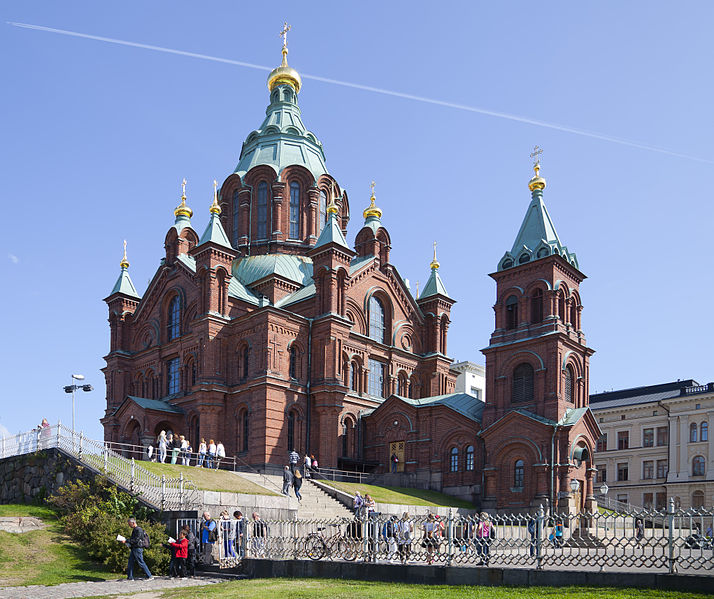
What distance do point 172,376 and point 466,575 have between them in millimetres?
32898

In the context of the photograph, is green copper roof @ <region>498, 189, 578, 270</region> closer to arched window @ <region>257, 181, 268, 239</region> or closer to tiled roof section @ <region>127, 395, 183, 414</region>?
arched window @ <region>257, 181, 268, 239</region>

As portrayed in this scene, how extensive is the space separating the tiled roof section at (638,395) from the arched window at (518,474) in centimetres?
2723

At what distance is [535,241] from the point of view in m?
42.3

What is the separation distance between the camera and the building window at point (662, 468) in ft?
199

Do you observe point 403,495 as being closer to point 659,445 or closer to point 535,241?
point 535,241

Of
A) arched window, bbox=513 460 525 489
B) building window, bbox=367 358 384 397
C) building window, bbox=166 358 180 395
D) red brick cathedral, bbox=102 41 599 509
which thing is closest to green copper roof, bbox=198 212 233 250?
red brick cathedral, bbox=102 41 599 509

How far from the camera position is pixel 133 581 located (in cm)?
1983

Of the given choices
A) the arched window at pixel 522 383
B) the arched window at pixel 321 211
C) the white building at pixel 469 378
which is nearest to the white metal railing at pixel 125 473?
the arched window at pixel 522 383

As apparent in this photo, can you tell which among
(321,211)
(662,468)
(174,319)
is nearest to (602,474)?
(662,468)

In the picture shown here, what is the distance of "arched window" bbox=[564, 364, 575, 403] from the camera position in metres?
40.5

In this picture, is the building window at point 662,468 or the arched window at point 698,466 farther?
the building window at point 662,468

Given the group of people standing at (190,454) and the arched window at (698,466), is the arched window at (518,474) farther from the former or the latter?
the arched window at (698,466)

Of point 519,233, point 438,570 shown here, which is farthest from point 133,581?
point 519,233

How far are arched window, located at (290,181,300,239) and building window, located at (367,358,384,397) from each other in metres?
10.7
